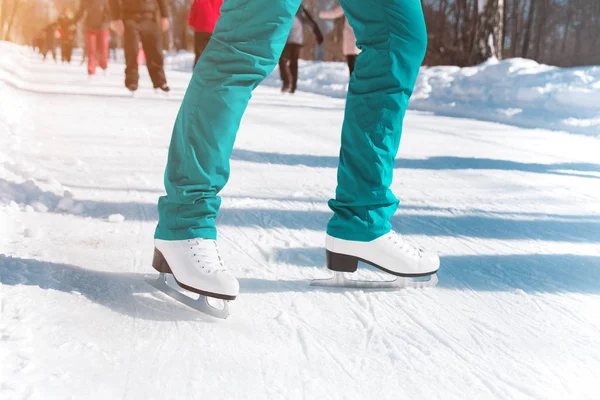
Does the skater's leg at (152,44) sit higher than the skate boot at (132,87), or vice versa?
the skater's leg at (152,44)

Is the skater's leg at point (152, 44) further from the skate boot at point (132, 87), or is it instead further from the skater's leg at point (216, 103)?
the skater's leg at point (216, 103)

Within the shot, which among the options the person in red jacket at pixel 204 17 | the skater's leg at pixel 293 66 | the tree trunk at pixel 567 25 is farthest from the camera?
the tree trunk at pixel 567 25

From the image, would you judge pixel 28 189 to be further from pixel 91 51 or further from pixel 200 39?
pixel 91 51

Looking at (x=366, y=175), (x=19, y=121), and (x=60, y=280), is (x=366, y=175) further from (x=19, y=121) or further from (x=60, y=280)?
(x=19, y=121)

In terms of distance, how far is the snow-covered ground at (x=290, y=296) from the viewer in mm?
1299

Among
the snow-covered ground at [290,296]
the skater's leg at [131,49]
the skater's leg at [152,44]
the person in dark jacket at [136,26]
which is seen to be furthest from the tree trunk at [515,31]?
the snow-covered ground at [290,296]

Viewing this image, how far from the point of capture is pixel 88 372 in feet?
4.20

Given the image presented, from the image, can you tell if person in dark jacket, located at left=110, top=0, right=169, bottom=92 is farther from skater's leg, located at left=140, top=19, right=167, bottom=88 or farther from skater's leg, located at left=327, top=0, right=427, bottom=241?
skater's leg, located at left=327, top=0, right=427, bottom=241

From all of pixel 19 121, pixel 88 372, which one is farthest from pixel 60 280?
pixel 19 121

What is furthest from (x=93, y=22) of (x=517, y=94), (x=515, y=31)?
(x=515, y=31)

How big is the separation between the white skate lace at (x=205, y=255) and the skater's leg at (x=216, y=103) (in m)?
0.02

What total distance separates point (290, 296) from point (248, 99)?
51 cm

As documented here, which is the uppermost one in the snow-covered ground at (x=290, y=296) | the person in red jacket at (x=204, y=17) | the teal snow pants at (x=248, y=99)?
the person in red jacket at (x=204, y=17)

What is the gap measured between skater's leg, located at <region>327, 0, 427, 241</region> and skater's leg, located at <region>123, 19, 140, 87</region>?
266 inches
